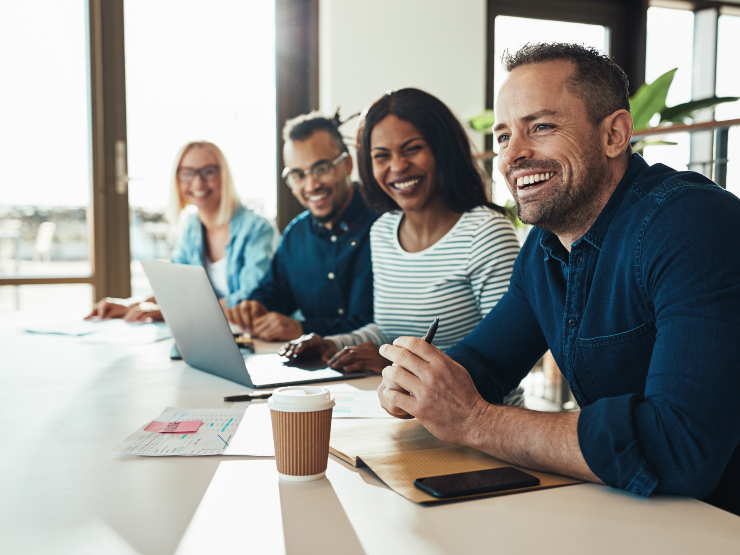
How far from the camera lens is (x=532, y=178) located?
103 centimetres

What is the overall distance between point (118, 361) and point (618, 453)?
118cm

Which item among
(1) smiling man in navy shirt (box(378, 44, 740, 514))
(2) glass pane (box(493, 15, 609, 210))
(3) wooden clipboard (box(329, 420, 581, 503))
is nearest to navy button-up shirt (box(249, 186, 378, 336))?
(1) smiling man in navy shirt (box(378, 44, 740, 514))

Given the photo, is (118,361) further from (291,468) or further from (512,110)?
(512,110)

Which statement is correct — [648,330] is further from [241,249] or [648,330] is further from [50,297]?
[50,297]

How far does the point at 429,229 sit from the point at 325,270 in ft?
1.76

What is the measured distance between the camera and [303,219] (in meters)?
2.35

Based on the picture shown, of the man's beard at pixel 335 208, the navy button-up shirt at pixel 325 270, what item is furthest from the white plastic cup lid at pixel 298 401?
the man's beard at pixel 335 208

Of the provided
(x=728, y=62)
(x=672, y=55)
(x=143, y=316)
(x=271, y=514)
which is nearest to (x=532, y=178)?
(x=271, y=514)

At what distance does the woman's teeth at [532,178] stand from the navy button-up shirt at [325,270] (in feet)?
3.22

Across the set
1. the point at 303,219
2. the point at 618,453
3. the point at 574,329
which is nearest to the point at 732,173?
the point at 303,219

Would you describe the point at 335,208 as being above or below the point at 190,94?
below

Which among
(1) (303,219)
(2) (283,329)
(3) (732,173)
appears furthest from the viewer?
(3) (732,173)

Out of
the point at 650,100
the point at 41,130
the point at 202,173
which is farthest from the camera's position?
the point at 650,100

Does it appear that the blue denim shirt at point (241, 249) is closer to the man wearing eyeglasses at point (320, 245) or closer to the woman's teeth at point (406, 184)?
the man wearing eyeglasses at point (320, 245)
